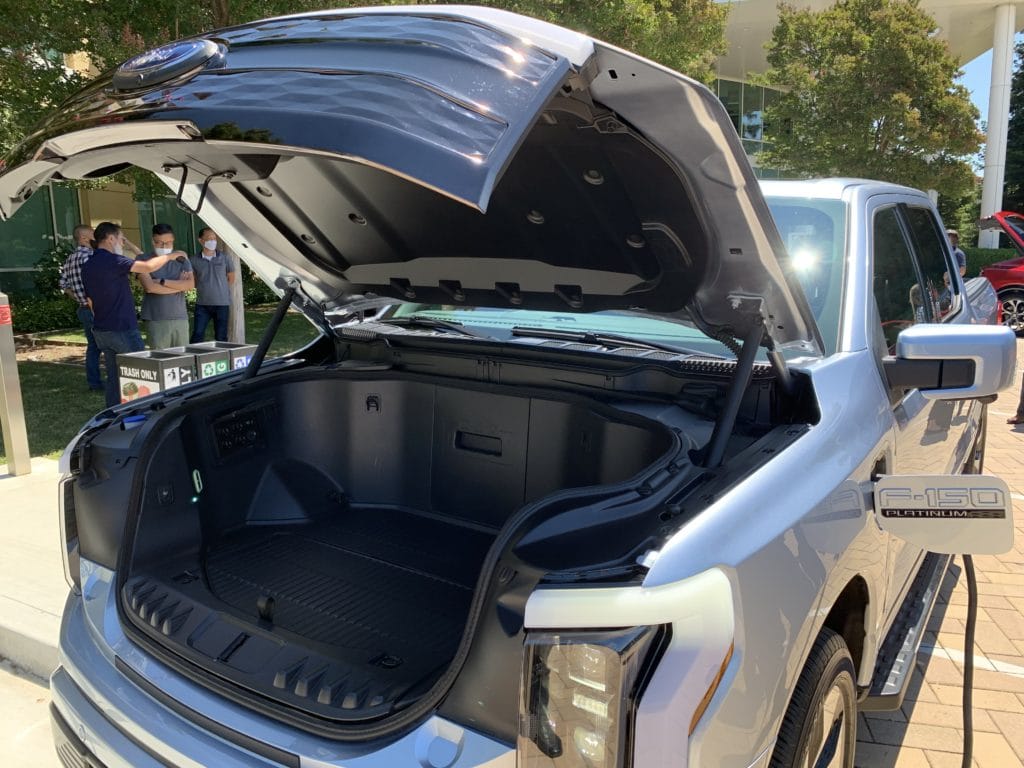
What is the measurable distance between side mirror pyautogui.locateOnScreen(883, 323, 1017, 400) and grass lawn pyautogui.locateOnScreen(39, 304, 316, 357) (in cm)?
864

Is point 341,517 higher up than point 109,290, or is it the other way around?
point 109,290

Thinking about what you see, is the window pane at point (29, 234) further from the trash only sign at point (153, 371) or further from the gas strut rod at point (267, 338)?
the gas strut rod at point (267, 338)

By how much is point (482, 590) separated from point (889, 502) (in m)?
1.09

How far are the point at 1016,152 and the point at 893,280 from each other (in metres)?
32.1

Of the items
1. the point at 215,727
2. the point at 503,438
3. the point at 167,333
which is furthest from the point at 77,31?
the point at 215,727

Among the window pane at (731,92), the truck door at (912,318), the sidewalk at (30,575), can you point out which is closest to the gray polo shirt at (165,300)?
the sidewalk at (30,575)

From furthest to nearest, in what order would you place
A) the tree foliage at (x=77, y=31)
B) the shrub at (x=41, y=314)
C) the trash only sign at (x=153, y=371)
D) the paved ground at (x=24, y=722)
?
the shrub at (x=41, y=314) → the tree foliage at (x=77, y=31) → the trash only sign at (x=153, y=371) → the paved ground at (x=24, y=722)

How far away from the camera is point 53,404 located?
790 centimetres

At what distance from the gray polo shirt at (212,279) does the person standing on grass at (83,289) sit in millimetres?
1089

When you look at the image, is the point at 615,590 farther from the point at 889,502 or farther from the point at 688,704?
the point at 889,502

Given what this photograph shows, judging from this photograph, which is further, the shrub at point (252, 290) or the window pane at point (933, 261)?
the shrub at point (252, 290)

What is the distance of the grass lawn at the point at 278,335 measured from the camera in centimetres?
1074

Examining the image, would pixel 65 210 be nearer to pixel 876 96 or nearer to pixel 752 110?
pixel 876 96

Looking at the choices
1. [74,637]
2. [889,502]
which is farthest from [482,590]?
[74,637]
